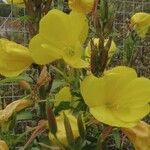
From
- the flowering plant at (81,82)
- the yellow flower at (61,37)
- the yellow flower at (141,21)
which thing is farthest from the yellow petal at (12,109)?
the yellow flower at (141,21)

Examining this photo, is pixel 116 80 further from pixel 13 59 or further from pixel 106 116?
pixel 13 59

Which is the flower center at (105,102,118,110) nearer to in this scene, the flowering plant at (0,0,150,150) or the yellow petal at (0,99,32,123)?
the flowering plant at (0,0,150,150)

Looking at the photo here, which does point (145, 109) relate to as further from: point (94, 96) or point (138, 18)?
point (138, 18)

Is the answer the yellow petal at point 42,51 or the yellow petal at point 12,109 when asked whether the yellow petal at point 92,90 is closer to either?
the yellow petal at point 42,51

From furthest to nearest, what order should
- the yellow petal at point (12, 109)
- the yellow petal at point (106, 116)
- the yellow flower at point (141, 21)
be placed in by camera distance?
1. the yellow flower at point (141, 21)
2. the yellow petal at point (12, 109)
3. the yellow petal at point (106, 116)

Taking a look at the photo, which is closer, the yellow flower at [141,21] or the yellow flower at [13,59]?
the yellow flower at [13,59]

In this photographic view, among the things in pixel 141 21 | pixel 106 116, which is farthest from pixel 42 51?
pixel 141 21
